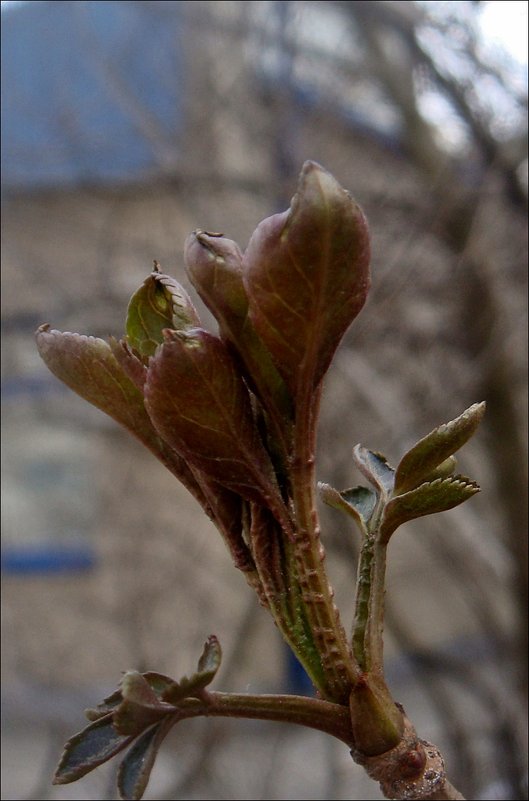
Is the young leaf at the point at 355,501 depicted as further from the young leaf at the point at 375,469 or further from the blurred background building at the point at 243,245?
the blurred background building at the point at 243,245

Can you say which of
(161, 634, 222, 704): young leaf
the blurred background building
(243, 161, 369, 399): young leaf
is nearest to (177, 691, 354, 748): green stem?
(161, 634, 222, 704): young leaf

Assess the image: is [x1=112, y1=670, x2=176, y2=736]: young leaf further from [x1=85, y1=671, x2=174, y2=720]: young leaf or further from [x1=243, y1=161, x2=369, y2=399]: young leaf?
[x1=243, y1=161, x2=369, y2=399]: young leaf

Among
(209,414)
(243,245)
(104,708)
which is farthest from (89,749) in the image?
(243,245)

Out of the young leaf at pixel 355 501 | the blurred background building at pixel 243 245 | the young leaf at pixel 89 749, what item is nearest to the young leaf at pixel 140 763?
the young leaf at pixel 89 749

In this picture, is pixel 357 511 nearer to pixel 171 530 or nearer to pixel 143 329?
pixel 143 329

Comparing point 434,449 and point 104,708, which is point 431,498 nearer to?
point 434,449

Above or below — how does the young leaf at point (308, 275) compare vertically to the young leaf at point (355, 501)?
above

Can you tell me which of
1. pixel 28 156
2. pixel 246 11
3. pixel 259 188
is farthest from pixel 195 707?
pixel 28 156
